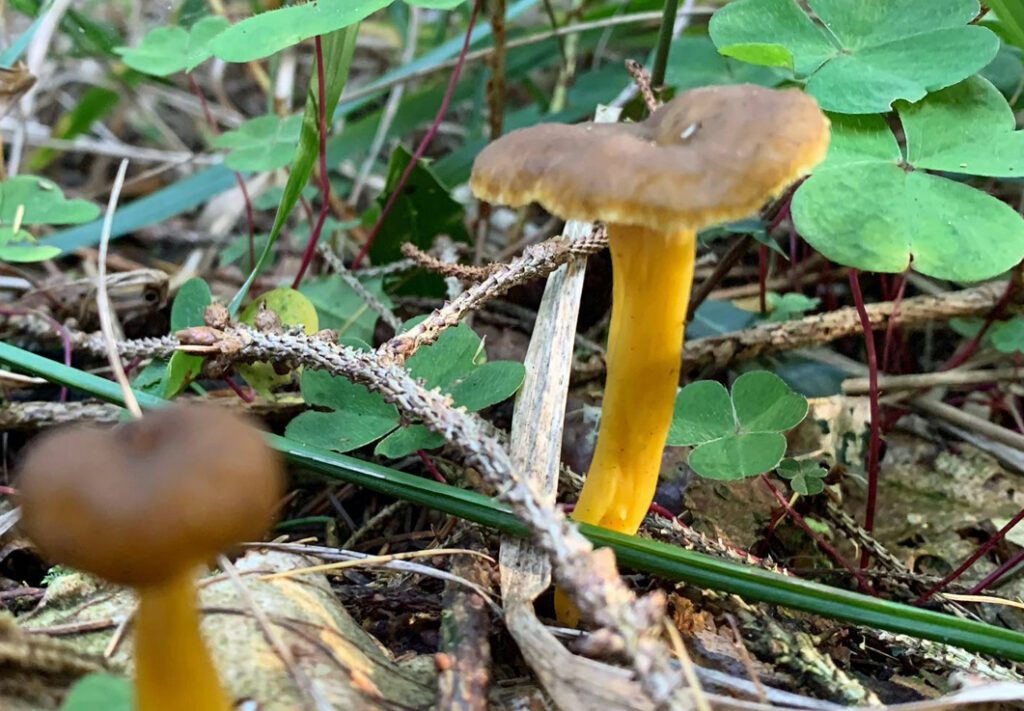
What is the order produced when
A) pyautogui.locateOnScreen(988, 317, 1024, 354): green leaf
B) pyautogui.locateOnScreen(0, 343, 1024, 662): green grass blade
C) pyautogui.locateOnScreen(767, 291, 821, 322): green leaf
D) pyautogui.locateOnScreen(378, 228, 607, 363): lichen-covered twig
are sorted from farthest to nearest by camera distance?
pyautogui.locateOnScreen(767, 291, 821, 322): green leaf < pyautogui.locateOnScreen(988, 317, 1024, 354): green leaf < pyautogui.locateOnScreen(378, 228, 607, 363): lichen-covered twig < pyautogui.locateOnScreen(0, 343, 1024, 662): green grass blade

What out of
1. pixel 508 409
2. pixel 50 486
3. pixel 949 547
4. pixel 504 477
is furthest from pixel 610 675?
pixel 949 547

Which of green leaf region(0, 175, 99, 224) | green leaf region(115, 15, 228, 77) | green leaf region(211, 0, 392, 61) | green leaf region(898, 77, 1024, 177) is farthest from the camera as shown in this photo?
green leaf region(115, 15, 228, 77)

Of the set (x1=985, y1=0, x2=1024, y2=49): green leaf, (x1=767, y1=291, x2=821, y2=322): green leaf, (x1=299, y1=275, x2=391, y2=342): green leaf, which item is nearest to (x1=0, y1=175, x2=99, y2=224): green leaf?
(x1=299, y1=275, x2=391, y2=342): green leaf

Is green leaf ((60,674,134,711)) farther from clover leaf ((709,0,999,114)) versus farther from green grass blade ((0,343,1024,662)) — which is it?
clover leaf ((709,0,999,114))

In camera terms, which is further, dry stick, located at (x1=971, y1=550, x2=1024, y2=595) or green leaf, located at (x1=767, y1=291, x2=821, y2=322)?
green leaf, located at (x1=767, y1=291, x2=821, y2=322)

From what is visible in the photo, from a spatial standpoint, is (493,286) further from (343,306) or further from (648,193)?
(343,306)

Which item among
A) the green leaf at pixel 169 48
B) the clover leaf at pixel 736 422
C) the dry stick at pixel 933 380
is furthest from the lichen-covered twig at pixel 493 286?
the green leaf at pixel 169 48

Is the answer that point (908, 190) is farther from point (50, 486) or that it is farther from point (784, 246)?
point (50, 486)
